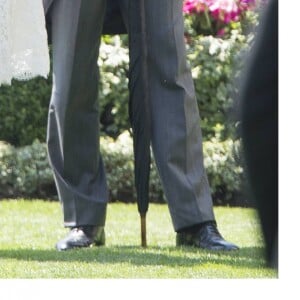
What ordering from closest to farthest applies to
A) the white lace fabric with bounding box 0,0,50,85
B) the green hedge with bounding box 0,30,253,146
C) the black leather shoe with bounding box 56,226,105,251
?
the white lace fabric with bounding box 0,0,50,85 → the black leather shoe with bounding box 56,226,105,251 → the green hedge with bounding box 0,30,253,146

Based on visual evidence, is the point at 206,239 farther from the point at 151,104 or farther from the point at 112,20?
the point at 112,20

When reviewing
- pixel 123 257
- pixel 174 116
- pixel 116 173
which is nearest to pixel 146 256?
pixel 123 257

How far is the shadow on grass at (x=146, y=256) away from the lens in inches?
150

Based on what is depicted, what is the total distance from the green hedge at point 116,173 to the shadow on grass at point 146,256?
270 cm

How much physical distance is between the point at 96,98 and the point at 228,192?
2810 mm

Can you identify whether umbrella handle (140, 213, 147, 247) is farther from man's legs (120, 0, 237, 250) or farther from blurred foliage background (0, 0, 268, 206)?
blurred foliage background (0, 0, 268, 206)

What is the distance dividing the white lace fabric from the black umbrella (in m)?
0.41

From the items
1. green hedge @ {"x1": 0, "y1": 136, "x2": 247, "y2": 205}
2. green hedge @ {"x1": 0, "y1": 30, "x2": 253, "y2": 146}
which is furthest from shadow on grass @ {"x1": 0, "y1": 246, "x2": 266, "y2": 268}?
green hedge @ {"x1": 0, "y1": 30, "x2": 253, "y2": 146}

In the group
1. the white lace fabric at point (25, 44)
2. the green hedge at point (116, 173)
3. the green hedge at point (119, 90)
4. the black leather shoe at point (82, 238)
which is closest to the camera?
the white lace fabric at point (25, 44)

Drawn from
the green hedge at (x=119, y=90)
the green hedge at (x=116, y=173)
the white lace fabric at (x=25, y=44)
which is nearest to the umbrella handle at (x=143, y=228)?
the white lace fabric at (x=25, y=44)

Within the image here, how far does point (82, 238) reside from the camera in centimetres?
421

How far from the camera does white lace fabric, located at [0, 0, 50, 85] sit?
3.74 m

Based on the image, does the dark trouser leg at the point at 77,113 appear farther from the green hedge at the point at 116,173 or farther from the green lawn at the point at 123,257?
the green hedge at the point at 116,173
